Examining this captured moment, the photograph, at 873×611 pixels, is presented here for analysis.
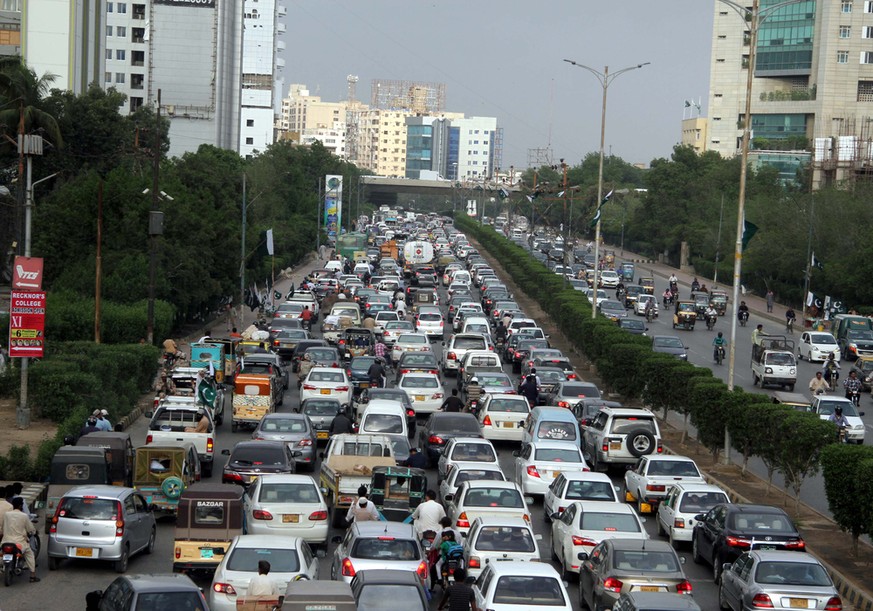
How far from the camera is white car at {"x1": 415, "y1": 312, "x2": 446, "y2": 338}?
194 feet

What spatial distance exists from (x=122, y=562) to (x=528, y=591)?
7.09 metres

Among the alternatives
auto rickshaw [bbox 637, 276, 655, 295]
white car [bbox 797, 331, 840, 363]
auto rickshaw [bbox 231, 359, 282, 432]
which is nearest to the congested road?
auto rickshaw [bbox 231, 359, 282, 432]

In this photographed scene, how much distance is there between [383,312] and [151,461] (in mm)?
34728

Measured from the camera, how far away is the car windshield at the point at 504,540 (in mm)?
18844

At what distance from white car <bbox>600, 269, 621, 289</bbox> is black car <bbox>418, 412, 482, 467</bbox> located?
6277cm

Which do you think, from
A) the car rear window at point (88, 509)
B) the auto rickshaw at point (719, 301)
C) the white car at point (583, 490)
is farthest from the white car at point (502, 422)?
the auto rickshaw at point (719, 301)

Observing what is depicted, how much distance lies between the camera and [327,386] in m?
36.1

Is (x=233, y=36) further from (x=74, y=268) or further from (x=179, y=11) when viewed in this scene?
(x=74, y=268)

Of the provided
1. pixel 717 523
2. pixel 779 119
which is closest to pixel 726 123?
pixel 779 119

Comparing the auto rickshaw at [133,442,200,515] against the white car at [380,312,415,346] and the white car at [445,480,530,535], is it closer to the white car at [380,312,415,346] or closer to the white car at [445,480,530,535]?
the white car at [445,480,530,535]

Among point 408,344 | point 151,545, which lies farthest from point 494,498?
point 408,344

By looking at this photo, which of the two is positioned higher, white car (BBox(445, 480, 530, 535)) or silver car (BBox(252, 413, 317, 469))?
white car (BBox(445, 480, 530, 535))

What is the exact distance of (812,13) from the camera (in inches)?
5118

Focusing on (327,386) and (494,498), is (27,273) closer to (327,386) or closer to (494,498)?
(327,386)
